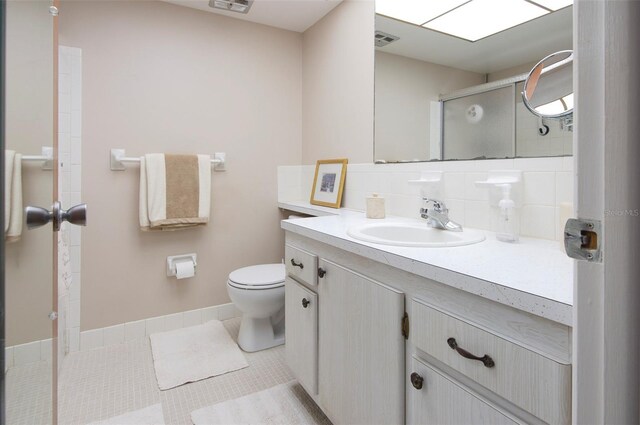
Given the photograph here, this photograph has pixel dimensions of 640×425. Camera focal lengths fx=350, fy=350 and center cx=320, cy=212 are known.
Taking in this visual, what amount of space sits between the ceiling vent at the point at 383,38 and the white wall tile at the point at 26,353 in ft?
6.14

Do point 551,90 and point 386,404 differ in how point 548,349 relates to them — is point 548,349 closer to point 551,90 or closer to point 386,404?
point 386,404

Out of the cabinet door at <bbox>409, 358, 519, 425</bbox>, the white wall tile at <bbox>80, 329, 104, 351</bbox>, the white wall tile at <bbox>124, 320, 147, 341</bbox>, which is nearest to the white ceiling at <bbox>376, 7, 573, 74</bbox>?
the cabinet door at <bbox>409, 358, 519, 425</bbox>

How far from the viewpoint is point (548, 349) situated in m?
0.65

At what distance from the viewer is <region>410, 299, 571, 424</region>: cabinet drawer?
2.07ft

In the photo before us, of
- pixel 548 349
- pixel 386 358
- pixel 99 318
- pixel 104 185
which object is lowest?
pixel 99 318

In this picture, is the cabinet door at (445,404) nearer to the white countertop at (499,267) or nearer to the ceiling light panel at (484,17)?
the white countertop at (499,267)

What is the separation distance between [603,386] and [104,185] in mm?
2372

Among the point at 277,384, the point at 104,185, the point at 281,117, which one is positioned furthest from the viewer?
the point at 281,117

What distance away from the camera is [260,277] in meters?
2.03

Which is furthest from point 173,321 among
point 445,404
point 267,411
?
point 445,404

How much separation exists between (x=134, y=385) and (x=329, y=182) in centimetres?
156

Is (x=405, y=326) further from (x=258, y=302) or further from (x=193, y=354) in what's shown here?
(x=193, y=354)

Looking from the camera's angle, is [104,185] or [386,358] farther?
[104,185]

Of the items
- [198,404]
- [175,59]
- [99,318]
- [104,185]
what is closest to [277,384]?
[198,404]
